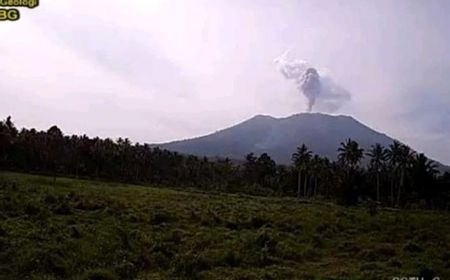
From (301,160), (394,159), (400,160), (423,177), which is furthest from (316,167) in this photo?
(423,177)

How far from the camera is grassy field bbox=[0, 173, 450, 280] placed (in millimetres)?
16484

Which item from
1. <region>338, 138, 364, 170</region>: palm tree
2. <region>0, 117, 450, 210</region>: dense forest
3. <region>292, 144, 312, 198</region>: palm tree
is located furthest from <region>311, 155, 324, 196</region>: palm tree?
<region>338, 138, 364, 170</region>: palm tree

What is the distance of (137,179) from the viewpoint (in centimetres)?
8450

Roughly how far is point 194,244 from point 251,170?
77551mm

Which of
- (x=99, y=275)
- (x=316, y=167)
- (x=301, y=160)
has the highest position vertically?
(x=301, y=160)

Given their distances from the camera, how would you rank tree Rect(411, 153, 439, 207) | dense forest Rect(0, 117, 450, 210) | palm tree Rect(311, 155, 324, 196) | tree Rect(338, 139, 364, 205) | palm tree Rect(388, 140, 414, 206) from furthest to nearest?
palm tree Rect(311, 155, 324, 196)
palm tree Rect(388, 140, 414, 206)
tree Rect(411, 153, 439, 207)
dense forest Rect(0, 117, 450, 210)
tree Rect(338, 139, 364, 205)

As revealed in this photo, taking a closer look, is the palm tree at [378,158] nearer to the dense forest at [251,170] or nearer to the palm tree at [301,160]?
the dense forest at [251,170]

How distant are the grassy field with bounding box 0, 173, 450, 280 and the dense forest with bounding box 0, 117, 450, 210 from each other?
Result: 36317 mm

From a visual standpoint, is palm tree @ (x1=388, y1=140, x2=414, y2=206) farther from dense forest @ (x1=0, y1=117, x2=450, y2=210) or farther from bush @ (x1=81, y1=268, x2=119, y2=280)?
bush @ (x1=81, y1=268, x2=119, y2=280)

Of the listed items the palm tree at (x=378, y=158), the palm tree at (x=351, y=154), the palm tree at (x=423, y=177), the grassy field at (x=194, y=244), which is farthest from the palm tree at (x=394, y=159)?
the grassy field at (x=194, y=244)

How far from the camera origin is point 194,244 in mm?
22203

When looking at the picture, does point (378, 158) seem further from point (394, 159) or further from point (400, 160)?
point (400, 160)

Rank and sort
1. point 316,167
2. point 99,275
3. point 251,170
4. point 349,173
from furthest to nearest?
point 251,170 < point 316,167 < point 349,173 < point 99,275

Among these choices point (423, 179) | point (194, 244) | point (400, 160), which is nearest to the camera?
point (194, 244)
